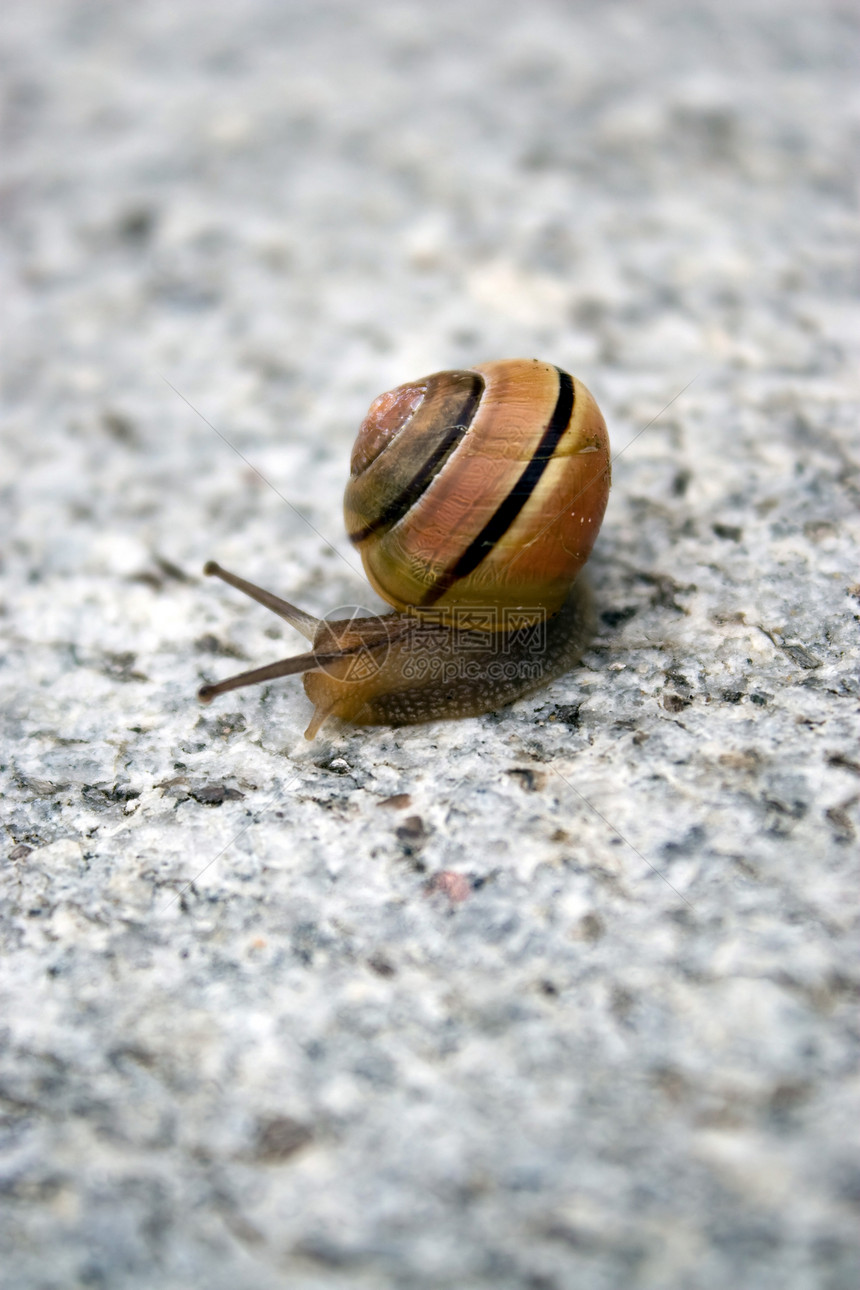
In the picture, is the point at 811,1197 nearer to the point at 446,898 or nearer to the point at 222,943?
the point at 446,898

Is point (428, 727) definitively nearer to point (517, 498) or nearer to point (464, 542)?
point (464, 542)

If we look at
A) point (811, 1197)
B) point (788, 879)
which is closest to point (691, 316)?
point (788, 879)

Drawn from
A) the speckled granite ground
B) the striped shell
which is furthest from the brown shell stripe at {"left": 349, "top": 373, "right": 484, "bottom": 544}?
the speckled granite ground

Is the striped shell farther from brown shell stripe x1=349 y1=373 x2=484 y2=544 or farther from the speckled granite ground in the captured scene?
the speckled granite ground

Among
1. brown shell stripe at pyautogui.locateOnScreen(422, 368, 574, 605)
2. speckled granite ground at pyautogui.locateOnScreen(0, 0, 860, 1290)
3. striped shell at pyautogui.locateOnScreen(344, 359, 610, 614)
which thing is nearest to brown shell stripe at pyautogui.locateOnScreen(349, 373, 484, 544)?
striped shell at pyautogui.locateOnScreen(344, 359, 610, 614)

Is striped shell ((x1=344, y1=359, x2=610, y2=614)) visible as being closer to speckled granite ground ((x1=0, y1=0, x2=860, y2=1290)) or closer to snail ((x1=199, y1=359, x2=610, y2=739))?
snail ((x1=199, y1=359, x2=610, y2=739))

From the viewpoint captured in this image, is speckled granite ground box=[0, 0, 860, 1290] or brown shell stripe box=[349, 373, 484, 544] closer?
speckled granite ground box=[0, 0, 860, 1290]

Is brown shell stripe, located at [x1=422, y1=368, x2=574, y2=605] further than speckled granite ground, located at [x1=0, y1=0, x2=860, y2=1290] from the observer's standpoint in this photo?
Yes

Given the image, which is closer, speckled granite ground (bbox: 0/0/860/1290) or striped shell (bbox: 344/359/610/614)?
speckled granite ground (bbox: 0/0/860/1290)

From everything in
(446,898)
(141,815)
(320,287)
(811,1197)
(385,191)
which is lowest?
(141,815)
